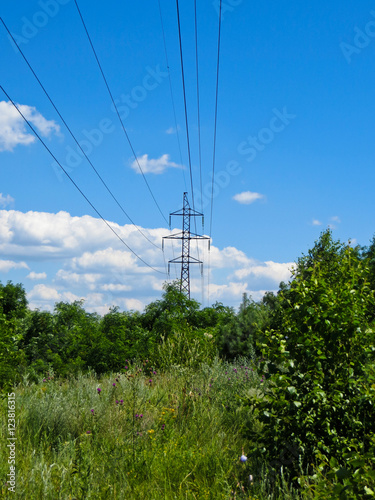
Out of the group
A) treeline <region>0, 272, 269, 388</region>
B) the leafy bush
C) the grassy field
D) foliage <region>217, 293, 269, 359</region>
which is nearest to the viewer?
the grassy field

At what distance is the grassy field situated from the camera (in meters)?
3.63

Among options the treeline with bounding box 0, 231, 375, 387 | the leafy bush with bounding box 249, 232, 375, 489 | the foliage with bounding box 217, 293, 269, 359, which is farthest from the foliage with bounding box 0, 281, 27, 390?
the foliage with bounding box 217, 293, 269, 359

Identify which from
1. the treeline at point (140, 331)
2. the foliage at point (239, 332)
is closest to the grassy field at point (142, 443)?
the treeline at point (140, 331)

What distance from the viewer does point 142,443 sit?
4.71 meters

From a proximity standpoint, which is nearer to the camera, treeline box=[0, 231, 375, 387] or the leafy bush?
the leafy bush

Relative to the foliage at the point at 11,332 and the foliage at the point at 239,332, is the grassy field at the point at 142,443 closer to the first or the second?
the foliage at the point at 11,332

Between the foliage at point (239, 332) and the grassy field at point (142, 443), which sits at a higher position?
the foliage at point (239, 332)

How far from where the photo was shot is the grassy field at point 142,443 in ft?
11.9

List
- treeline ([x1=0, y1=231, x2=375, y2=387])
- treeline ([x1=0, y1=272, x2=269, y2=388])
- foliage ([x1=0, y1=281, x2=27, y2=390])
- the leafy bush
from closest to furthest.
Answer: the leafy bush < foliage ([x1=0, y1=281, x2=27, y2=390]) < treeline ([x1=0, y1=231, x2=375, y2=387]) < treeline ([x1=0, y1=272, x2=269, y2=388])

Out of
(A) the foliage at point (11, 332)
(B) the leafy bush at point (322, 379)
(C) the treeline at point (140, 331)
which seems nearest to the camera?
(B) the leafy bush at point (322, 379)
